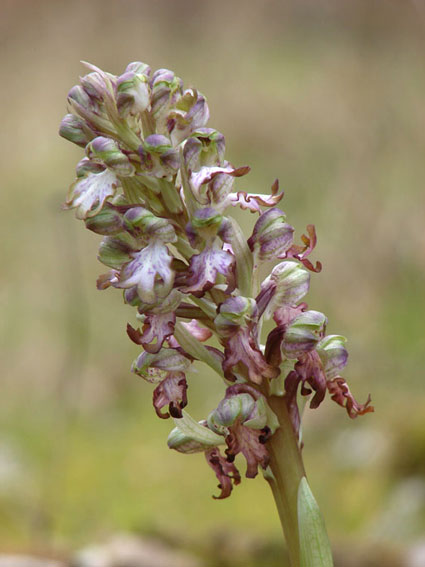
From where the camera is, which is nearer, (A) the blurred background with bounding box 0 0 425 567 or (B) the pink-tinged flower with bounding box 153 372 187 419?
(B) the pink-tinged flower with bounding box 153 372 187 419

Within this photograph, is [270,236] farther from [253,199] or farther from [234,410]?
[234,410]

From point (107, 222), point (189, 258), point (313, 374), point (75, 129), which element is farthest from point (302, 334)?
point (75, 129)

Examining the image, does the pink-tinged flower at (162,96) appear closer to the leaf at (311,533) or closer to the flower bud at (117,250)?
the flower bud at (117,250)

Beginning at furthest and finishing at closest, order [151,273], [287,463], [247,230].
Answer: [247,230], [287,463], [151,273]

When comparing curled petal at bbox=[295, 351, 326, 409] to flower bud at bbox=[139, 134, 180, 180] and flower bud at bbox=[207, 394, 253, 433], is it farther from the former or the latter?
flower bud at bbox=[139, 134, 180, 180]

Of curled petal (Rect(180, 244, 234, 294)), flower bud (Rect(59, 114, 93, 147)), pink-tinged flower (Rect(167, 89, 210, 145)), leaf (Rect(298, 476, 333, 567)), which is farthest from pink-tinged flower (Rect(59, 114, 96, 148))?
leaf (Rect(298, 476, 333, 567))

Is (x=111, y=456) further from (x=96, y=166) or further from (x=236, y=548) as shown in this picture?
(x=96, y=166)

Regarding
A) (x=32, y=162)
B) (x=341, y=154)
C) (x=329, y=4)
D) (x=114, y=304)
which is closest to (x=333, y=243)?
(x=341, y=154)
